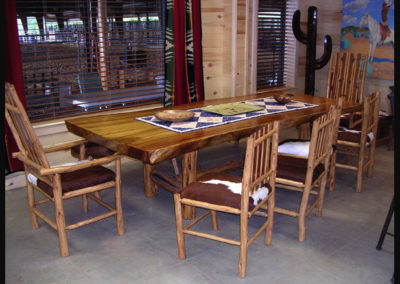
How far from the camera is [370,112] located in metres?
3.42

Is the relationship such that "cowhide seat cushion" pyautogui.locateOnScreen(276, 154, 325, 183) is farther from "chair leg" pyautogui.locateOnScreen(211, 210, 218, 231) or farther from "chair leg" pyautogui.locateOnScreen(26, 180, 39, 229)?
"chair leg" pyautogui.locateOnScreen(26, 180, 39, 229)

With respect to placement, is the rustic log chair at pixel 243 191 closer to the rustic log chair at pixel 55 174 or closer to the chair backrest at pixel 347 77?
the rustic log chair at pixel 55 174

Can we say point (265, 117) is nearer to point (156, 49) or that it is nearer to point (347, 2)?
point (156, 49)

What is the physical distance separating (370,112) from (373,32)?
213 centimetres

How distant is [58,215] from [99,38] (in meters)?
2.04

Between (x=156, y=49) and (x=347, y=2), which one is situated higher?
(x=347, y=2)

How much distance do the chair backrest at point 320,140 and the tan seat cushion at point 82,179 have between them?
1219 millimetres

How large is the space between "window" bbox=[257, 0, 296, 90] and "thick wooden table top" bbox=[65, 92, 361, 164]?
2.19 m

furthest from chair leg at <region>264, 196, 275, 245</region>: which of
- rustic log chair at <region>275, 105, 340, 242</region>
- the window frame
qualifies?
the window frame

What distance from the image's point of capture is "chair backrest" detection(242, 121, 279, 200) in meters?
2.06

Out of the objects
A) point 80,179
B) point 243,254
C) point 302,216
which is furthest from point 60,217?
point 302,216

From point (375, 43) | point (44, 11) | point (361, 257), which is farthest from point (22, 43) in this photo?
point (375, 43)

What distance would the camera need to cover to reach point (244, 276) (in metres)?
2.24

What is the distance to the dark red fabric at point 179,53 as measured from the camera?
4113 mm
